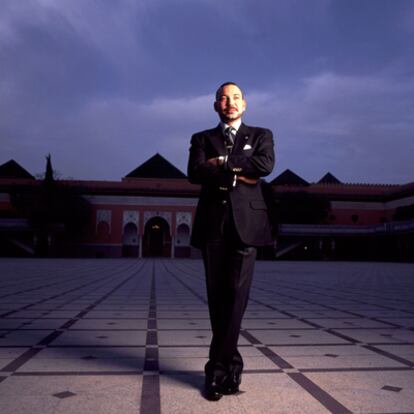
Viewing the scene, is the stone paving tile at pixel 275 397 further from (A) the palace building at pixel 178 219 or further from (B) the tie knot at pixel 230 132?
(A) the palace building at pixel 178 219

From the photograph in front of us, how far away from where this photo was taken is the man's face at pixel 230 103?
2467 millimetres

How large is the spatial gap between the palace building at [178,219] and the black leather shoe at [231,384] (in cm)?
3130

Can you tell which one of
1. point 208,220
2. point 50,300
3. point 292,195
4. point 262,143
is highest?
point 292,195

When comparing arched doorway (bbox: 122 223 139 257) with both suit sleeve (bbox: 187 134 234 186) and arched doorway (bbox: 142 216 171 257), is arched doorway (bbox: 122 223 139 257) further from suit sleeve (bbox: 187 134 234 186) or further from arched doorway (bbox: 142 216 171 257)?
suit sleeve (bbox: 187 134 234 186)

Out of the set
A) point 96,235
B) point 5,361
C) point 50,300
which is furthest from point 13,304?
point 96,235

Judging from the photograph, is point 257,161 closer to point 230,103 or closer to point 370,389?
point 230,103

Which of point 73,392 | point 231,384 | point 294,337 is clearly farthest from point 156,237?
point 231,384

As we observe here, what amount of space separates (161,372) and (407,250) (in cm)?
3227

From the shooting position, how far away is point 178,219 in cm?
3600

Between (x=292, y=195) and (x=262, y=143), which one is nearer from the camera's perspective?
(x=262, y=143)

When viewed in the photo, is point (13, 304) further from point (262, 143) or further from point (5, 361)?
point (262, 143)

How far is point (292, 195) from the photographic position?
3631 centimetres

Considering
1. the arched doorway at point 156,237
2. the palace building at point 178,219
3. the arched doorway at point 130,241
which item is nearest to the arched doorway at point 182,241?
the palace building at point 178,219

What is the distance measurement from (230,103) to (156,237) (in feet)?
120
